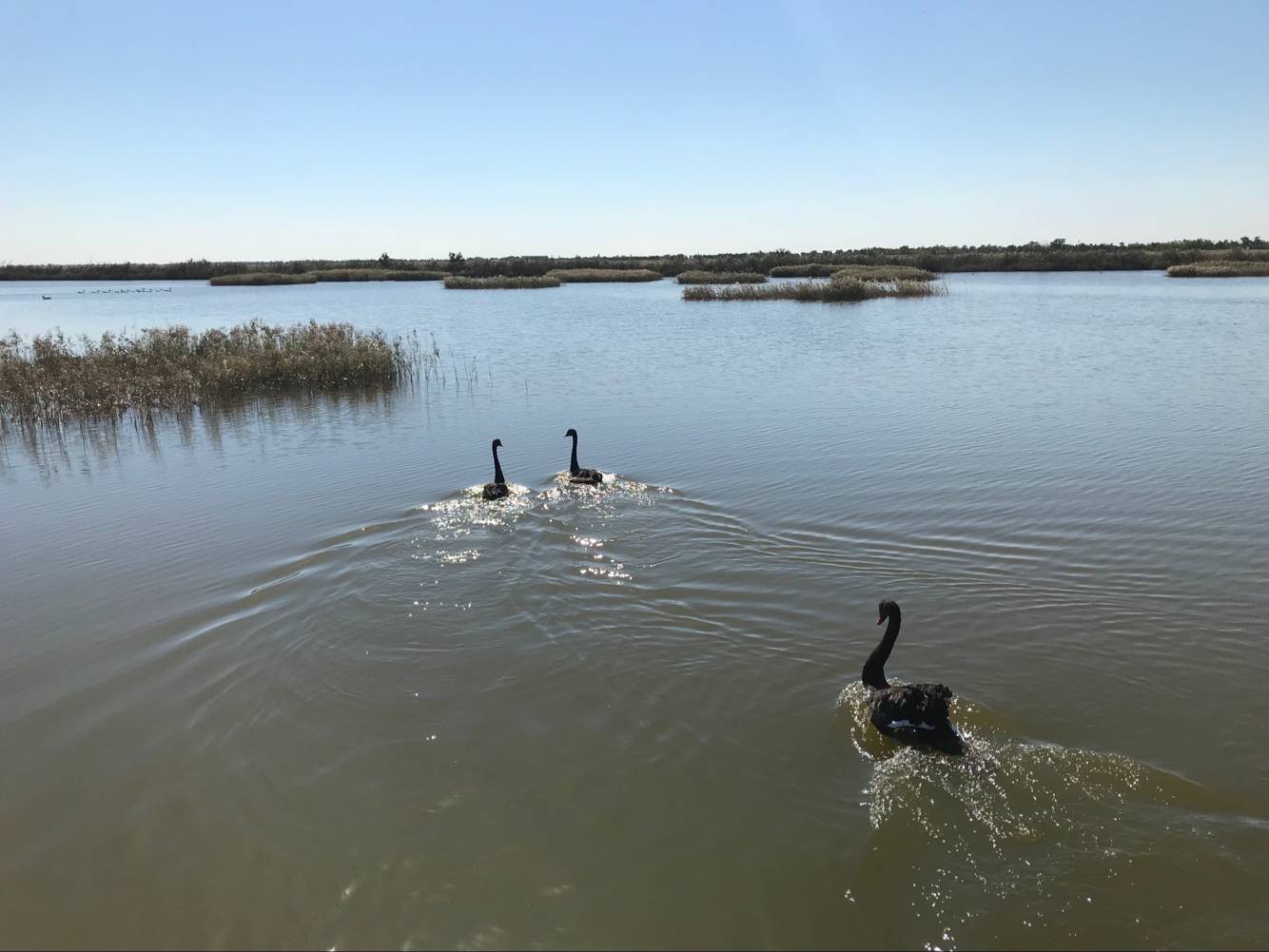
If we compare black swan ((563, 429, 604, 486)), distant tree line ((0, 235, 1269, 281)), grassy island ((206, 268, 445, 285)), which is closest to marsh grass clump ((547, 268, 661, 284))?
distant tree line ((0, 235, 1269, 281))

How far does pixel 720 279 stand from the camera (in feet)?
242

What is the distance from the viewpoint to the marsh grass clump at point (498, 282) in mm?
75375

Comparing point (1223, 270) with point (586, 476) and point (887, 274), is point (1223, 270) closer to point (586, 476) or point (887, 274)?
point (887, 274)

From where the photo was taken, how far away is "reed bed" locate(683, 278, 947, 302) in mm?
Result: 52281

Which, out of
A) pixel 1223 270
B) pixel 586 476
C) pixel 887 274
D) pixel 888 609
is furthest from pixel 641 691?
pixel 1223 270

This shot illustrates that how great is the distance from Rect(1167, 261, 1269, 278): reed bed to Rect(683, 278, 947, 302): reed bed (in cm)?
2566

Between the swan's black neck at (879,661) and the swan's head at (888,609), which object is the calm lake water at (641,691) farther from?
the swan's head at (888,609)

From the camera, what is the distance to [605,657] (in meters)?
8.08

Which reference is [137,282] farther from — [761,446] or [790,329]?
[761,446]

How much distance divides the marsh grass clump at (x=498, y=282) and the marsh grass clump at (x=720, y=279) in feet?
42.6

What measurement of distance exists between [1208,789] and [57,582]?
12675mm

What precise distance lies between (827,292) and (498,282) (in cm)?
3525

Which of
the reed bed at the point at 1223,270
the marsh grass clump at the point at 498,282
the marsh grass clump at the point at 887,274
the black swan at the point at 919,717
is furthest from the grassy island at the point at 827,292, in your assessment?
the black swan at the point at 919,717

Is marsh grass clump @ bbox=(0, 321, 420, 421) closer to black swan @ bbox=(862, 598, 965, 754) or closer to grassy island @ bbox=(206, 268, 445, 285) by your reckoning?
black swan @ bbox=(862, 598, 965, 754)
